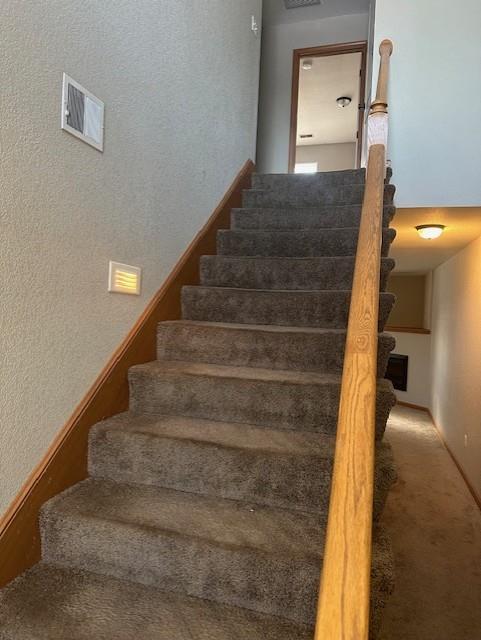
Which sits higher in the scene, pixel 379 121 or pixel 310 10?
pixel 310 10

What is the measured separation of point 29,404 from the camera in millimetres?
1160

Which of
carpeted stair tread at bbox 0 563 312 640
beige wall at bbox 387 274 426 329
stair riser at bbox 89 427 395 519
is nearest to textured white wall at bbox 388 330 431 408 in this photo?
beige wall at bbox 387 274 426 329

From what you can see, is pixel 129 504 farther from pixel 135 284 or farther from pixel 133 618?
pixel 135 284

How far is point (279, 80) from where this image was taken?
421cm

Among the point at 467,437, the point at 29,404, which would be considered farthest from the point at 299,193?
the point at 467,437

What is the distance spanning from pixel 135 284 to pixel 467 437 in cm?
318

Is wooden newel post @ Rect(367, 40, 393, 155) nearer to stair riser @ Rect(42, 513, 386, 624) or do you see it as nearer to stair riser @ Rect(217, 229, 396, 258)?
stair riser @ Rect(217, 229, 396, 258)

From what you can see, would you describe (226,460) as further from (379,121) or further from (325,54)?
(325,54)

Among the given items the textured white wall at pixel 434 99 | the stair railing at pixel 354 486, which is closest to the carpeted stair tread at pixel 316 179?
the textured white wall at pixel 434 99

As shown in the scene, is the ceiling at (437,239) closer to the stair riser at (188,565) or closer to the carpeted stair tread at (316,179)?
the carpeted stair tread at (316,179)

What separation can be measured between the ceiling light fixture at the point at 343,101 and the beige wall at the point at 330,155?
1.37 m

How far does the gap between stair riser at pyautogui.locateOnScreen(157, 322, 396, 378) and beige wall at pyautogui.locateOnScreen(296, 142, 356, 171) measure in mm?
6300

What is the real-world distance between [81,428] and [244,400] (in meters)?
0.57

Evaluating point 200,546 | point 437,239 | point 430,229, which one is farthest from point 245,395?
point 437,239
